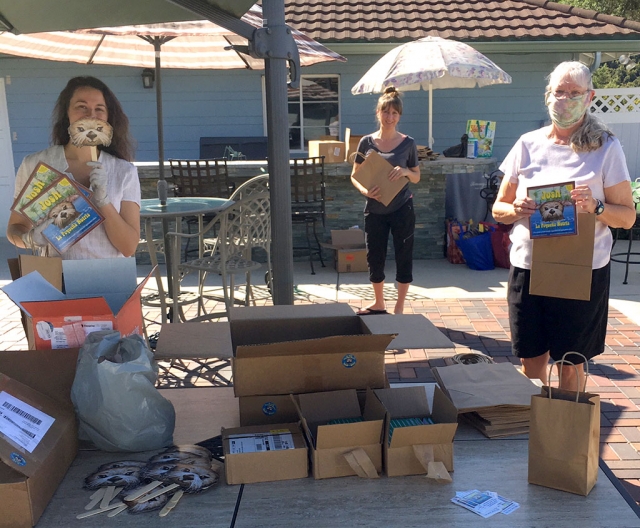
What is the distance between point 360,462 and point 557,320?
1.66m

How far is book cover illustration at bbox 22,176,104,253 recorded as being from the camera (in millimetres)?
2166

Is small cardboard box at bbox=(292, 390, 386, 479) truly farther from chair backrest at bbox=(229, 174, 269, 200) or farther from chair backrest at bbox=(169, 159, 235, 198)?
chair backrest at bbox=(169, 159, 235, 198)

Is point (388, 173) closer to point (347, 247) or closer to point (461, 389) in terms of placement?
point (347, 247)

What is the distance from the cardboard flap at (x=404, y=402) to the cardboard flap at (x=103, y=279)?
87 centimetres

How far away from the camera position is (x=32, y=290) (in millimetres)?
1960

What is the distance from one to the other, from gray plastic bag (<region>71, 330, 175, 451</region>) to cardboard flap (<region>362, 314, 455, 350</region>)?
2.13 feet

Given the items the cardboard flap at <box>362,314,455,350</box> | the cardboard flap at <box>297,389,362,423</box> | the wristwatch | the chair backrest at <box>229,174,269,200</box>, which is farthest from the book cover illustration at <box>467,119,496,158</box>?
the cardboard flap at <box>297,389,362,423</box>

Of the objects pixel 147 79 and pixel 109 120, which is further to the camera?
pixel 147 79

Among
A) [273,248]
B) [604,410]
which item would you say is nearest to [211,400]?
[273,248]

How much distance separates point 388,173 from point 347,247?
2349 mm

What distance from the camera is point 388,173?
5148 mm

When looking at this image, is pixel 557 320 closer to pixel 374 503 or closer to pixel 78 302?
pixel 374 503

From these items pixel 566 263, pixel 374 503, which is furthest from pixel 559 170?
pixel 374 503

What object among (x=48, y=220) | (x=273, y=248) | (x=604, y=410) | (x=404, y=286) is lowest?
(x=604, y=410)
